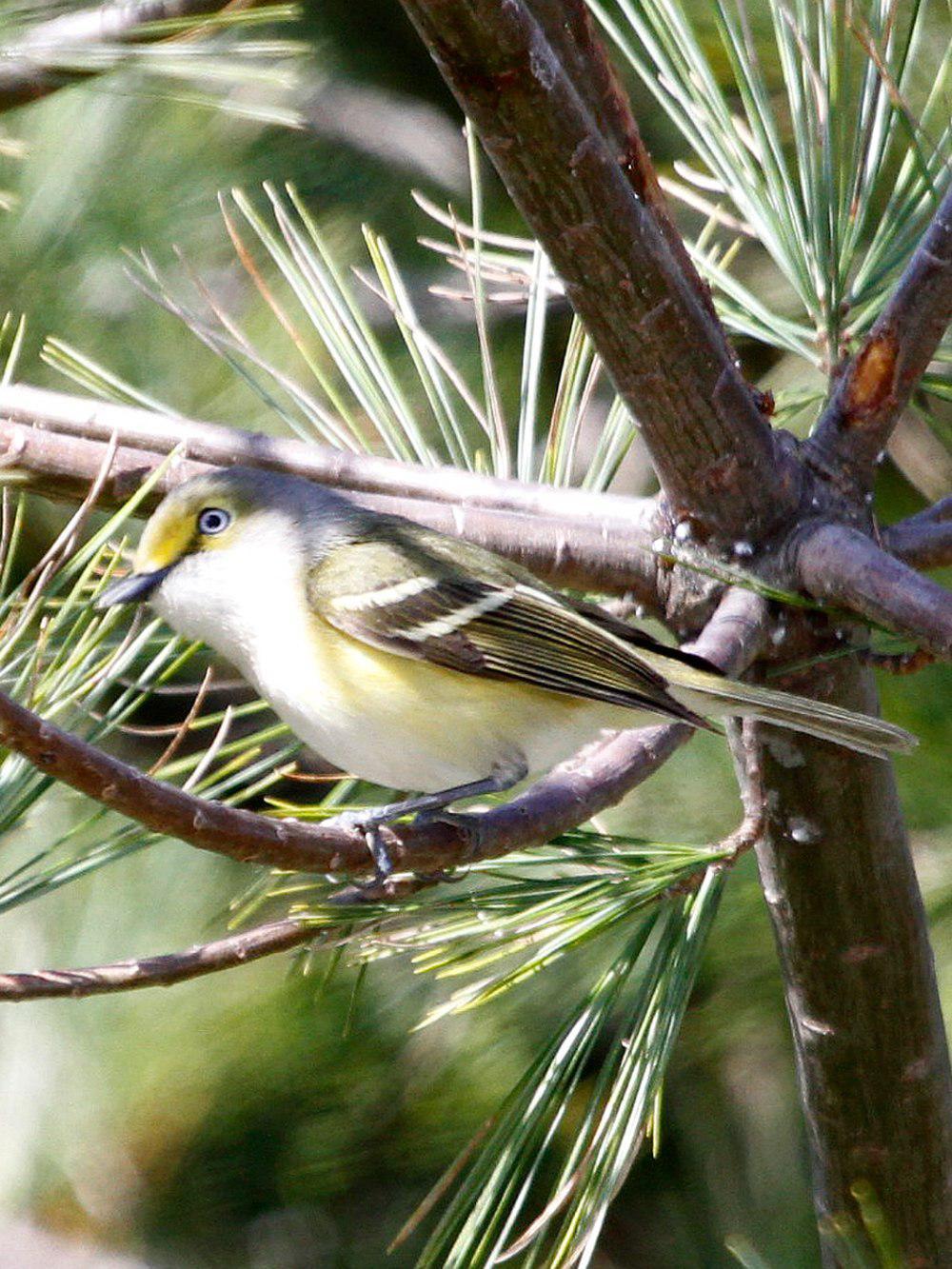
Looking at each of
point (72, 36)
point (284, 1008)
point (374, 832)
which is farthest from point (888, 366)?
point (284, 1008)

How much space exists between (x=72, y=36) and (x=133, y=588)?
596 millimetres

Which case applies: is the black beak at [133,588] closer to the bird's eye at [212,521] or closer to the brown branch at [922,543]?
the bird's eye at [212,521]

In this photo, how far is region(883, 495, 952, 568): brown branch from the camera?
1.31 meters

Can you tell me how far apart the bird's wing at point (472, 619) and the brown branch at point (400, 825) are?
9cm

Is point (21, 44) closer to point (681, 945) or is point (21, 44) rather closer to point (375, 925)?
point (375, 925)

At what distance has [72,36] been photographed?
1.58m

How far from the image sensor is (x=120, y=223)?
2137 mm

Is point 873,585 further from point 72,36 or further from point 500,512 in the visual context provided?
point 72,36

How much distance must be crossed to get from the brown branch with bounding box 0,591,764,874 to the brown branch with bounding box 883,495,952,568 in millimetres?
133

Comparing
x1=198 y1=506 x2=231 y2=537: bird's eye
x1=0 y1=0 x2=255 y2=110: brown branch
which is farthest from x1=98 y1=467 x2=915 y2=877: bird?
x1=0 y1=0 x2=255 y2=110: brown branch

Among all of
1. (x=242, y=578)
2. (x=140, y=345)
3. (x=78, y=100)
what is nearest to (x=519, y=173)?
(x=242, y=578)

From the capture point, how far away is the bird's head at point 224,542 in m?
1.53

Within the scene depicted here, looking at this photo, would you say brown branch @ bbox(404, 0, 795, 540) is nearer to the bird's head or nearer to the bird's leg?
the bird's leg

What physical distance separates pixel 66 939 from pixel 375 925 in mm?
854
